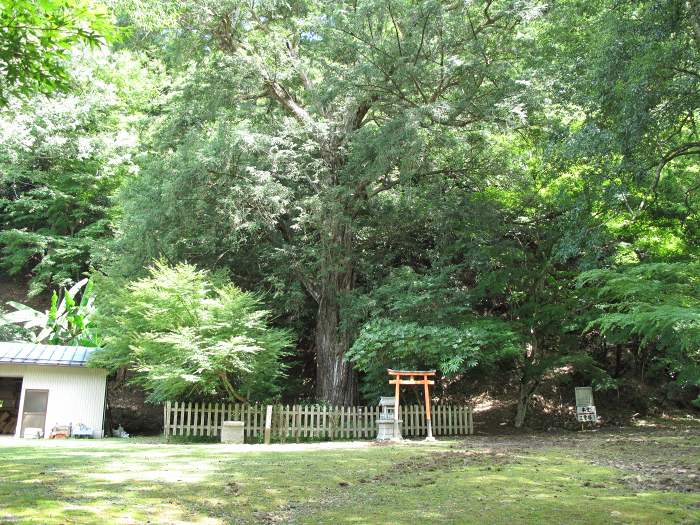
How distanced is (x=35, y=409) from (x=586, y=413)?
14226 mm

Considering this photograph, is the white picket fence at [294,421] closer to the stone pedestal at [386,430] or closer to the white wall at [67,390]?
the stone pedestal at [386,430]

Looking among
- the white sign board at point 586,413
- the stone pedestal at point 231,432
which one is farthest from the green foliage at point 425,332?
the stone pedestal at point 231,432

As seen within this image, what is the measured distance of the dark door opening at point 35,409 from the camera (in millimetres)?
14500

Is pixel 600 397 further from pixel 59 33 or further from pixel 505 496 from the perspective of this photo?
pixel 59 33

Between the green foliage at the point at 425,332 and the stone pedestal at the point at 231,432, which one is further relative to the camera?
the green foliage at the point at 425,332

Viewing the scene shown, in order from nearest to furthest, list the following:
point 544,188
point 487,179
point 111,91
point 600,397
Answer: point 544,188 < point 487,179 < point 600,397 < point 111,91

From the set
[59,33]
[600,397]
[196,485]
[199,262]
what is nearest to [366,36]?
[199,262]

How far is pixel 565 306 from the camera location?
14.3 m

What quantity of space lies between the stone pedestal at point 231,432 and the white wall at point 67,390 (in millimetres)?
4744

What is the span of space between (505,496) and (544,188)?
10234mm

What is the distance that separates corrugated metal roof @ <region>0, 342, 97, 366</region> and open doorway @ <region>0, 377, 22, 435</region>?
3.01 metres

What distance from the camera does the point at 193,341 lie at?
40.0 ft

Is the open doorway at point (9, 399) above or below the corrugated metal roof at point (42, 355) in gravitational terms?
below

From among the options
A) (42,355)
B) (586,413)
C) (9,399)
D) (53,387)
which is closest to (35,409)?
(53,387)
